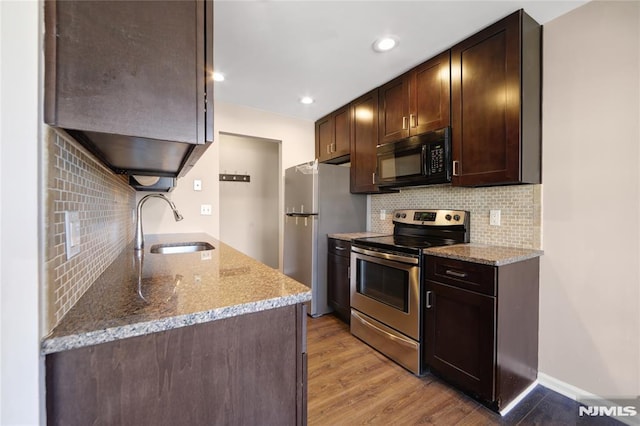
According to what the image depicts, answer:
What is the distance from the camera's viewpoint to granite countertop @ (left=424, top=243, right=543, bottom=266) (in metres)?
1.52

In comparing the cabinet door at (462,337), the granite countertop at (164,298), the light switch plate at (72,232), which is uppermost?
the light switch plate at (72,232)

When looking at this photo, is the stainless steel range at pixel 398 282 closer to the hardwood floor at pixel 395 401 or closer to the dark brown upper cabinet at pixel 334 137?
the hardwood floor at pixel 395 401

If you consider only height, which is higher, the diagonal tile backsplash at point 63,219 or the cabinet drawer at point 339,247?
the diagonal tile backsplash at point 63,219

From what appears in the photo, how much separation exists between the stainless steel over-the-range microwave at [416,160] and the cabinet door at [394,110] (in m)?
0.10

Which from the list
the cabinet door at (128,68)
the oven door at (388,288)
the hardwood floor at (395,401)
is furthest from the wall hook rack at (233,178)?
the cabinet door at (128,68)

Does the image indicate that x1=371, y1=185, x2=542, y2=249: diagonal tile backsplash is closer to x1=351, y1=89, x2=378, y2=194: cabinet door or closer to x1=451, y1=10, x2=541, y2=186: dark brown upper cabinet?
x1=451, y1=10, x2=541, y2=186: dark brown upper cabinet

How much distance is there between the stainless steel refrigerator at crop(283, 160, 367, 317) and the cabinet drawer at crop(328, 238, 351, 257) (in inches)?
3.4

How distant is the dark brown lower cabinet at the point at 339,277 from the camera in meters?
2.66

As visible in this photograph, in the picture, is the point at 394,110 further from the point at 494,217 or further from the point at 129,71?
the point at 129,71

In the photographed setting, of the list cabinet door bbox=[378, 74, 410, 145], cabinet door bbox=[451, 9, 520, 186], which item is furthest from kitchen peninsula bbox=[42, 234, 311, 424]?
cabinet door bbox=[378, 74, 410, 145]

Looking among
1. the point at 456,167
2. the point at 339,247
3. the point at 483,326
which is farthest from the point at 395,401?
the point at 456,167
